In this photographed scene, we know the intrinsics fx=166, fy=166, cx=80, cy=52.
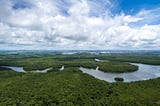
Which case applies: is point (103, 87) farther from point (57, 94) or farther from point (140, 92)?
point (57, 94)

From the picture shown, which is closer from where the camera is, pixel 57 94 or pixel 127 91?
pixel 57 94

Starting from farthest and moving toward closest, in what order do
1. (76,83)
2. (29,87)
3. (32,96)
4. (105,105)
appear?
(76,83)
(29,87)
(32,96)
(105,105)

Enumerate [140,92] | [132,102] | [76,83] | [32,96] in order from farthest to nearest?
1. [76,83]
2. [140,92]
3. [32,96]
4. [132,102]

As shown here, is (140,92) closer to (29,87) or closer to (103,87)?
(103,87)

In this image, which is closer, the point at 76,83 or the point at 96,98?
the point at 96,98

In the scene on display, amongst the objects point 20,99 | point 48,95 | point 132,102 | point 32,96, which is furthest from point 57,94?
point 132,102

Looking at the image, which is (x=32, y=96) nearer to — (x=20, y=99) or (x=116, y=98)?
(x=20, y=99)

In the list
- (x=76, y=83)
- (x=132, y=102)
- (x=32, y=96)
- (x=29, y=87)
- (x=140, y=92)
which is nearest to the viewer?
(x=132, y=102)

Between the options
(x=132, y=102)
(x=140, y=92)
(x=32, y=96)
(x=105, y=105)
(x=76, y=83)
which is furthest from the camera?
(x=76, y=83)

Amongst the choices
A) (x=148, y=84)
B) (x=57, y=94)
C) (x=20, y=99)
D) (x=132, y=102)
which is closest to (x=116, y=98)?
(x=132, y=102)
